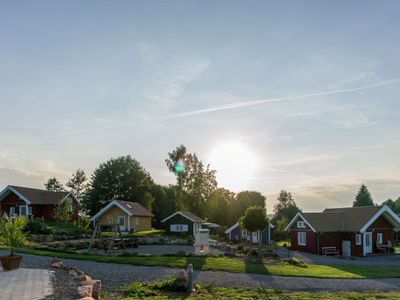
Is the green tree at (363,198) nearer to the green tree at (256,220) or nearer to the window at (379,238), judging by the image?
the window at (379,238)

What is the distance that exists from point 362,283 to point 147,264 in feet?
31.7

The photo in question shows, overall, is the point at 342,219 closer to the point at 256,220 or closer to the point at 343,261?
the point at 343,261

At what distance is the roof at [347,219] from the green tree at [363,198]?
1494 inches

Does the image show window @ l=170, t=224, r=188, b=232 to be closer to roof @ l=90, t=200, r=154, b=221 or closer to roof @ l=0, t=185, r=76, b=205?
roof @ l=90, t=200, r=154, b=221

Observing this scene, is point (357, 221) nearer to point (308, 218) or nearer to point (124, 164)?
point (308, 218)

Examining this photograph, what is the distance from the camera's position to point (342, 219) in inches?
1741

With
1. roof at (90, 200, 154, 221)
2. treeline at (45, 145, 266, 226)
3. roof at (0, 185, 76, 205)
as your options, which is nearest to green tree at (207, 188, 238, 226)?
treeline at (45, 145, 266, 226)

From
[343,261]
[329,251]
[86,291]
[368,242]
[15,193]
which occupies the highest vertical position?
[15,193]

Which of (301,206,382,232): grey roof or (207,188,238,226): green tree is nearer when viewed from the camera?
(301,206,382,232): grey roof

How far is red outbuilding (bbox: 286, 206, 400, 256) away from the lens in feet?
138

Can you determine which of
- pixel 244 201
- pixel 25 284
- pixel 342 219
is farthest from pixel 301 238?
pixel 25 284

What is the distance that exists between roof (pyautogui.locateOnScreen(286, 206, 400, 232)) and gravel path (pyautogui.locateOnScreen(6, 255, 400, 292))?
70.9ft

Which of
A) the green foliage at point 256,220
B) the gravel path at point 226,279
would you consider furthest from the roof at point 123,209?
the gravel path at point 226,279

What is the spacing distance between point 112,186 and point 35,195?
2609 cm
